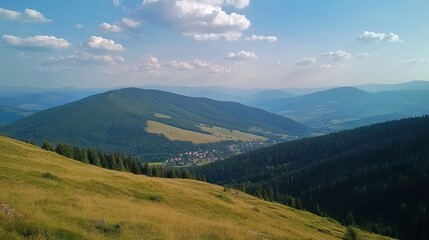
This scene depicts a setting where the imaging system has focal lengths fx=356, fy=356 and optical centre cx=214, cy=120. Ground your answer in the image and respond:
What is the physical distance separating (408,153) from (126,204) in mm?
195272

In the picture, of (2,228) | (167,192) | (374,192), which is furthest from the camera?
(374,192)

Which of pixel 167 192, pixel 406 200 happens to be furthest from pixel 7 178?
pixel 406 200

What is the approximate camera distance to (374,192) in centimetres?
14825

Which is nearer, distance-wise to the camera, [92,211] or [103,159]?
[92,211]

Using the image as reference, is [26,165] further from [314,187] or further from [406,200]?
[314,187]

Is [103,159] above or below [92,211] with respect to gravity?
below

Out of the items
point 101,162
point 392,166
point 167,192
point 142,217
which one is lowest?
point 392,166

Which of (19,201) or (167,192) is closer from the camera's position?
(19,201)

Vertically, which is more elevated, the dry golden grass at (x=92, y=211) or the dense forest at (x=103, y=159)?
the dry golden grass at (x=92, y=211)

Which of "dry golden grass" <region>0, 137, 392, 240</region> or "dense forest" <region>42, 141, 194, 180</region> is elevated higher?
"dry golden grass" <region>0, 137, 392, 240</region>

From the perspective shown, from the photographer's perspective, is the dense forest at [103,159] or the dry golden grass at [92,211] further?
the dense forest at [103,159]

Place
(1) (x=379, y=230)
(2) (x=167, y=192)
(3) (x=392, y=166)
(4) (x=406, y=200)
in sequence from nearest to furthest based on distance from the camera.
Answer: (2) (x=167, y=192) < (1) (x=379, y=230) < (4) (x=406, y=200) < (3) (x=392, y=166)

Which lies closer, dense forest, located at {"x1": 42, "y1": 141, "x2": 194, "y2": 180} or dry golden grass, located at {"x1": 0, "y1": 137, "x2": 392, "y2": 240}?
dry golden grass, located at {"x1": 0, "y1": 137, "x2": 392, "y2": 240}

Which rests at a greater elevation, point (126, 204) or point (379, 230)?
point (126, 204)
